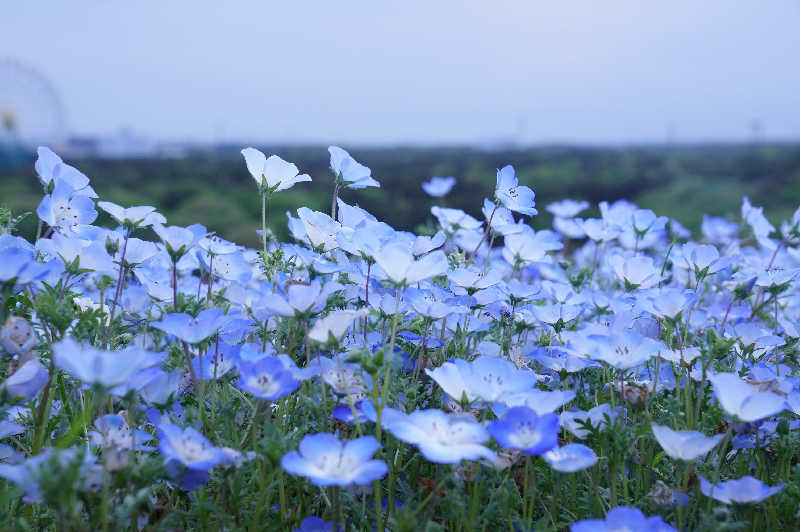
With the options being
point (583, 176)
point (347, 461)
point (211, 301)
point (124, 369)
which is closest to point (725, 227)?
point (211, 301)

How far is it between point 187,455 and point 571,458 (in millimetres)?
670

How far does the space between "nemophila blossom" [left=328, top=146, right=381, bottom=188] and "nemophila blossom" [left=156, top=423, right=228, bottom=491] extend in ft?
2.83

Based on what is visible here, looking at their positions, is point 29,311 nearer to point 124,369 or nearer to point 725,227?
point 124,369

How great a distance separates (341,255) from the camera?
1821mm

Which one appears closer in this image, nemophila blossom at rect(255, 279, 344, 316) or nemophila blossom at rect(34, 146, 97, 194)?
nemophila blossom at rect(255, 279, 344, 316)

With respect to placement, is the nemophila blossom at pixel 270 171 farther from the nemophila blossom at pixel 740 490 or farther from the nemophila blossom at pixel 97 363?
the nemophila blossom at pixel 740 490

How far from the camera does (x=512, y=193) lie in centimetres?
187

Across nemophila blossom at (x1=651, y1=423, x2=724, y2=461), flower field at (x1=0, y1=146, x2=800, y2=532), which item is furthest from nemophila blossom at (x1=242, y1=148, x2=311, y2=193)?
nemophila blossom at (x1=651, y1=423, x2=724, y2=461)

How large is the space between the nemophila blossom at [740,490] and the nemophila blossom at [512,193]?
821 millimetres

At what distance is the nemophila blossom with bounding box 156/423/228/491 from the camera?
1.15 meters

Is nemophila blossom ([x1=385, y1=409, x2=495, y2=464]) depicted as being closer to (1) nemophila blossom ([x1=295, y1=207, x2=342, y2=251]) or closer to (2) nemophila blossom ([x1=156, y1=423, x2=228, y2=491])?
(2) nemophila blossom ([x1=156, y1=423, x2=228, y2=491])

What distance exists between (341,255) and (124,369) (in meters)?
0.85

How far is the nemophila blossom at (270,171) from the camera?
167 cm

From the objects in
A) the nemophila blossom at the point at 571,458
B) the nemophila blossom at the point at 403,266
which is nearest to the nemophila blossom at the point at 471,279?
the nemophila blossom at the point at 403,266
